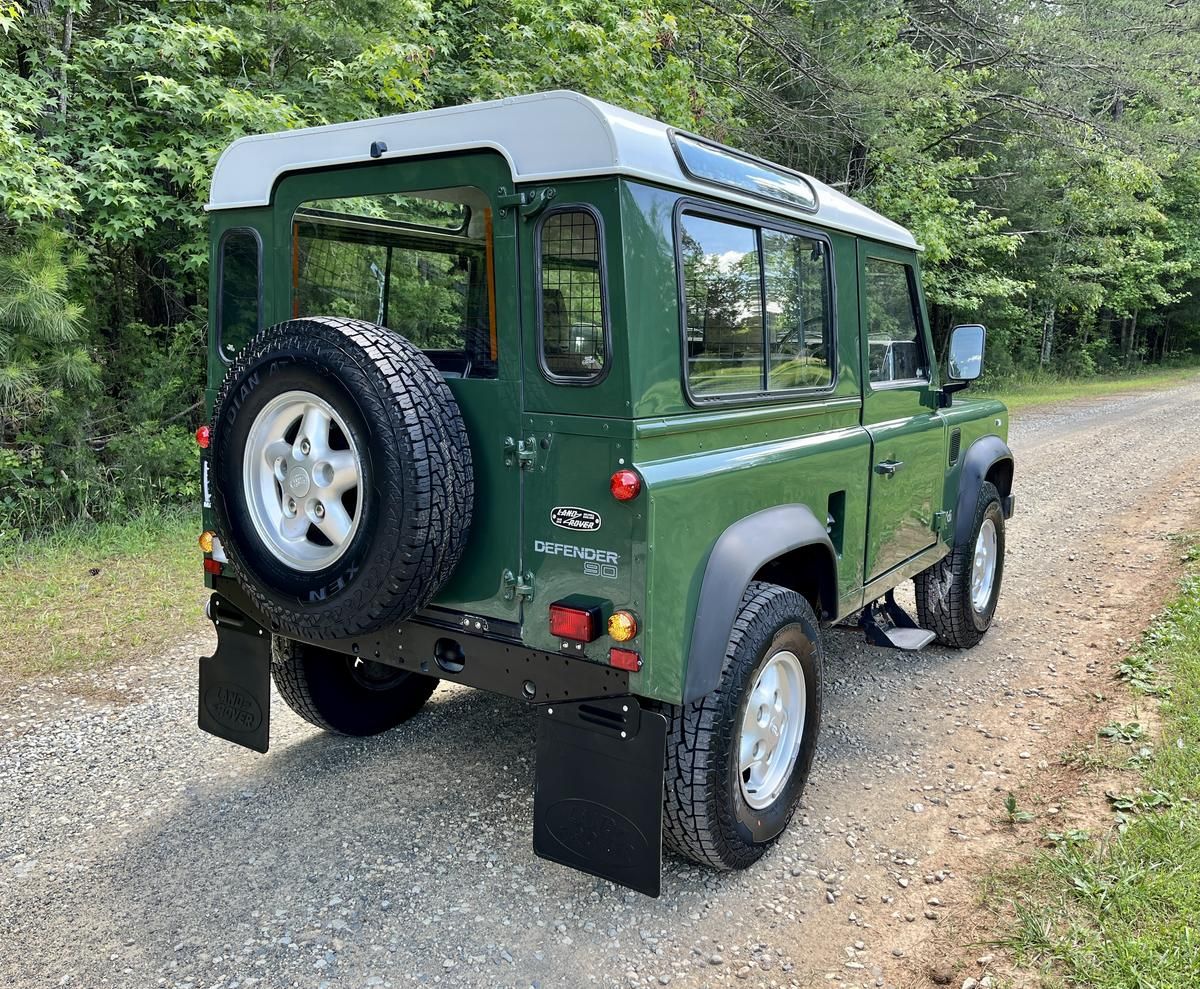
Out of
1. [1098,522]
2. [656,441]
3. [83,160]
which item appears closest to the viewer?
[656,441]

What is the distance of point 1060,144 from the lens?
16.6 m

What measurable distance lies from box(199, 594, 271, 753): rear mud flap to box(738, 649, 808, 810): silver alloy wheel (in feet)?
5.82

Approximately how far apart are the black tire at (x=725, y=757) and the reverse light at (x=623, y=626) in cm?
38

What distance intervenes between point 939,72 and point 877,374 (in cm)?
1243

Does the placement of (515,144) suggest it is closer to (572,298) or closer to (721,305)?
(572,298)

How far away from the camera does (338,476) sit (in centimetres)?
280

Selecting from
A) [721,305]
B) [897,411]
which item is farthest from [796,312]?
[897,411]

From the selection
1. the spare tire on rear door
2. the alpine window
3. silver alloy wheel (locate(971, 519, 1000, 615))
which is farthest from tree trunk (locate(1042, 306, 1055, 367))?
the spare tire on rear door

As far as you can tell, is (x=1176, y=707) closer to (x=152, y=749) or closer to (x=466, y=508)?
(x=466, y=508)

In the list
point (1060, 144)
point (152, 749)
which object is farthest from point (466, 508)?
point (1060, 144)

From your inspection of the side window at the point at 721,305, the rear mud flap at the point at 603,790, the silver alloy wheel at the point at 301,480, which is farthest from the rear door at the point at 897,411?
the silver alloy wheel at the point at 301,480

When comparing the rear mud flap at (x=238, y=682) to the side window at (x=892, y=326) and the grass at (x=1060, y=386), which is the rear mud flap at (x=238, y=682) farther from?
the grass at (x=1060, y=386)

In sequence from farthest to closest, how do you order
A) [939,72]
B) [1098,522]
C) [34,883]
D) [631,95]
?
1. [939,72]
2. [631,95]
3. [1098,522]
4. [34,883]

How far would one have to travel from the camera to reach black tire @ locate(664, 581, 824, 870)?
288 cm
